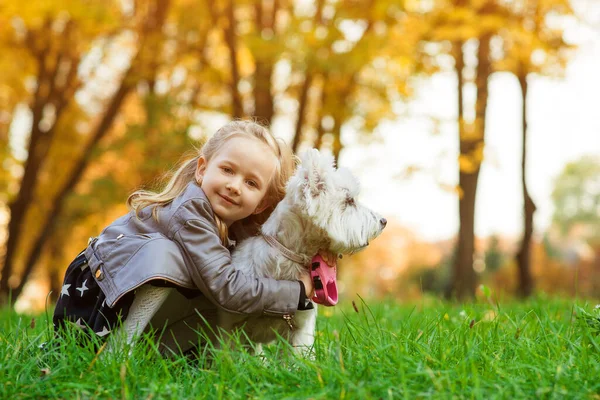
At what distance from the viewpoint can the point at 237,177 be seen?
3225 millimetres

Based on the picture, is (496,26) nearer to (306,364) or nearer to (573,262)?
(306,364)

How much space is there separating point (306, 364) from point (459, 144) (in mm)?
8509

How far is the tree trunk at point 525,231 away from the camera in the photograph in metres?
12.2

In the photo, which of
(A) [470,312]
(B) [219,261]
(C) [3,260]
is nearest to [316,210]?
(B) [219,261]

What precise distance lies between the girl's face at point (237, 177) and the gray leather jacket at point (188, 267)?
0.18 meters

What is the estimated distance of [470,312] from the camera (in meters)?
3.69

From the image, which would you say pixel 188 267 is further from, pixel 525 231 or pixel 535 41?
pixel 525 231

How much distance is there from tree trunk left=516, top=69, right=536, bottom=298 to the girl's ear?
10.1m

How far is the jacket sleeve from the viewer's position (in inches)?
113

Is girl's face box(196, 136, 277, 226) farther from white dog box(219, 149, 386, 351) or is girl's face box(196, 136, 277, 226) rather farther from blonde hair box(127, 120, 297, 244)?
white dog box(219, 149, 386, 351)

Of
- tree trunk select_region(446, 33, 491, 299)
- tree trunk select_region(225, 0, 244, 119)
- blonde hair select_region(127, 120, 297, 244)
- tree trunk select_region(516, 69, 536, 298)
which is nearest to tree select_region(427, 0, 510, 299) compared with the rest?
tree trunk select_region(446, 33, 491, 299)

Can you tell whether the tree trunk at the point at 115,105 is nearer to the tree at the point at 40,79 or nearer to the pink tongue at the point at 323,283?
the tree at the point at 40,79

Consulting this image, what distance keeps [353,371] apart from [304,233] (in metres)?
0.96

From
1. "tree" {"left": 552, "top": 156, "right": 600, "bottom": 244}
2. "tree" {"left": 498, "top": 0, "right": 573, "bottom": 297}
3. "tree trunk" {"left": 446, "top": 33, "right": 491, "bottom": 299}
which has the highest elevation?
"tree" {"left": 498, "top": 0, "right": 573, "bottom": 297}
